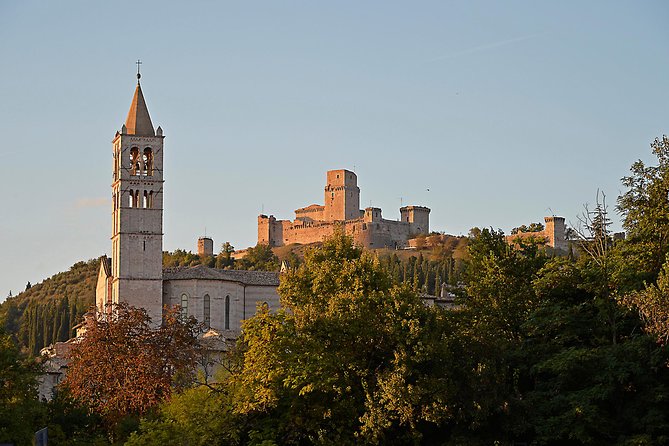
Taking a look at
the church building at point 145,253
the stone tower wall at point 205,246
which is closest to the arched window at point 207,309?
the church building at point 145,253

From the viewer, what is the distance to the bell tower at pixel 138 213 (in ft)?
260

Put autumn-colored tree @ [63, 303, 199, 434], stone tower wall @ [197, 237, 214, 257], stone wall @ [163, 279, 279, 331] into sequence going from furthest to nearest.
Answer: stone tower wall @ [197, 237, 214, 257] → stone wall @ [163, 279, 279, 331] → autumn-colored tree @ [63, 303, 199, 434]

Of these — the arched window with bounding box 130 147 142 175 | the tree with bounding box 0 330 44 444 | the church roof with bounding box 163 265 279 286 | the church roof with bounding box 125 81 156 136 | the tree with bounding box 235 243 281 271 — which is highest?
the church roof with bounding box 125 81 156 136

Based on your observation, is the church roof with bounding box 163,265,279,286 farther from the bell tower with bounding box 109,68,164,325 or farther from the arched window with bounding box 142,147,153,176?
the arched window with bounding box 142,147,153,176

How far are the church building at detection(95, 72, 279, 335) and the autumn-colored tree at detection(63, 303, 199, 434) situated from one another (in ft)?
101

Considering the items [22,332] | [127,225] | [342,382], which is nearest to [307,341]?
[342,382]

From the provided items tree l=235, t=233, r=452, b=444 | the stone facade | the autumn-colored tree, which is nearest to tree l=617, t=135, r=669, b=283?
tree l=235, t=233, r=452, b=444

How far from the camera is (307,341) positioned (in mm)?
37312

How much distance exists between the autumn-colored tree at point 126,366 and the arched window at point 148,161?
34.6 metres

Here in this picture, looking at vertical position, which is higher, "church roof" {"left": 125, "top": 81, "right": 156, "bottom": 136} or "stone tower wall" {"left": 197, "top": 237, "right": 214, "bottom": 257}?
"church roof" {"left": 125, "top": 81, "right": 156, "bottom": 136}

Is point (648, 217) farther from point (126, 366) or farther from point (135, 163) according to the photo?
point (135, 163)

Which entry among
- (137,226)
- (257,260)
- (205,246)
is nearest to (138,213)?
(137,226)

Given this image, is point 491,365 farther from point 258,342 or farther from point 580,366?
point 258,342

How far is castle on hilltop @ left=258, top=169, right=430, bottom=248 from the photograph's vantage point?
185 meters
